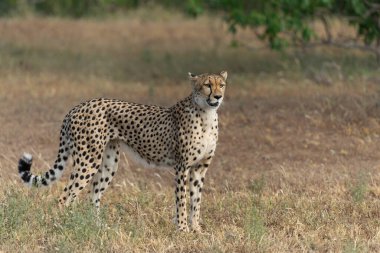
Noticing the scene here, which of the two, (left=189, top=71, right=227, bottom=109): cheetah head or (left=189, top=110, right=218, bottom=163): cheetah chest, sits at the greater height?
(left=189, top=71, right=227, bottom=109): cheetah head

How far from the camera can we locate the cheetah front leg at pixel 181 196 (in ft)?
23.8

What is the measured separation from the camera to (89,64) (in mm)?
17141

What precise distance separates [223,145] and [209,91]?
3.38 m

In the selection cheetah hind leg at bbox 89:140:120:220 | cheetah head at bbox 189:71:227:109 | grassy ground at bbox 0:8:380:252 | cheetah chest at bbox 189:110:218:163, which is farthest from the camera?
cheetah hind leg at bbox 89:140:120:220

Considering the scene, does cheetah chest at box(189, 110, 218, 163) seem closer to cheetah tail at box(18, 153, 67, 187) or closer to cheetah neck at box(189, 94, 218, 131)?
cheetah neck at box(189, 94, 218, 131)

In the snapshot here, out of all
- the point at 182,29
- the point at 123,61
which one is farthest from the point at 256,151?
the point at 182,29

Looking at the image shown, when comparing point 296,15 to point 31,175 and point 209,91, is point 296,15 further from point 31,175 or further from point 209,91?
point 31,175

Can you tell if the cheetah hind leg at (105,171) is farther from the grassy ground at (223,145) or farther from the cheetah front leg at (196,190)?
the cheetah front leg at (196,190)

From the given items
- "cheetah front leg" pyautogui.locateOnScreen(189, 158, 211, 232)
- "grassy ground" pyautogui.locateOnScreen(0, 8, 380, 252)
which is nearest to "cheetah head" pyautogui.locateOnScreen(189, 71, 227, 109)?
"cheetah front leg" pyautogui.locateOnScreen(189, 158, 211, 232)

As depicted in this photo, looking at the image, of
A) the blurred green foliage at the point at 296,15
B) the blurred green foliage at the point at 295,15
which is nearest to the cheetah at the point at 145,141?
the blurred green foliage at the point at 296,15

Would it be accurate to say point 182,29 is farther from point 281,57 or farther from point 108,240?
point 108,240

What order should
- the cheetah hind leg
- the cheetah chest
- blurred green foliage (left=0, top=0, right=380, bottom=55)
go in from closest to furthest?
1. the cheetah chest
2. the cheetah hind leg
3. blurred green foliage (left=0, top=0, right=380, bottom=55)

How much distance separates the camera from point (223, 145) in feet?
34.6

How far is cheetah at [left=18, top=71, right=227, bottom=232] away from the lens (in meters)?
7.30
